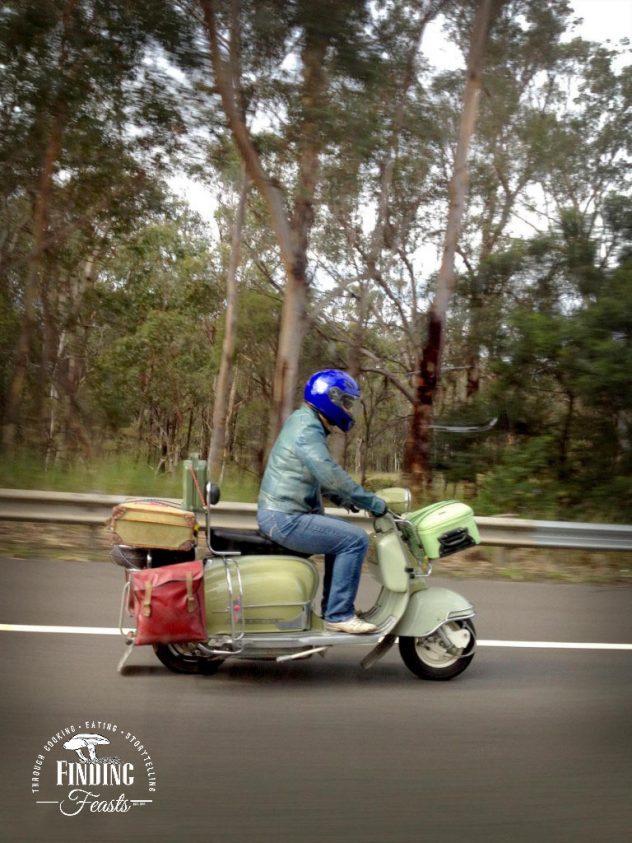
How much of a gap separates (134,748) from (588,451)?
40.7 ft

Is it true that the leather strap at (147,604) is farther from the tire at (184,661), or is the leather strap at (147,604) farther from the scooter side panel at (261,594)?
the tire at (184,661)

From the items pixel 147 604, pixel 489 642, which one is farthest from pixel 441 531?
pixel 147 604

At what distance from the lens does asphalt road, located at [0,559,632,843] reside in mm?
3502

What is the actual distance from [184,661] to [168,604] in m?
0.67

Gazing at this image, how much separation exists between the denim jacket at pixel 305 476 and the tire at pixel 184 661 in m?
0.90

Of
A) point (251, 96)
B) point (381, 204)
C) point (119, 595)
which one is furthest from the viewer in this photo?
point (381, 204)

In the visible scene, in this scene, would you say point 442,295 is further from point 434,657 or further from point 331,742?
point 331,742

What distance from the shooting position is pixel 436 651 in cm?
544

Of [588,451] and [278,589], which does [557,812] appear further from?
[588,451]

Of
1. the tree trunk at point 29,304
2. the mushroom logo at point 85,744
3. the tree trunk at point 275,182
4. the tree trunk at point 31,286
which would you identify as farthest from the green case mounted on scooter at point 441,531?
the tree trunk at point 29,304

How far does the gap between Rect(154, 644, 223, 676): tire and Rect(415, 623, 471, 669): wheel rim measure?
1.12m

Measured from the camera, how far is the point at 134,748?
4.09 m

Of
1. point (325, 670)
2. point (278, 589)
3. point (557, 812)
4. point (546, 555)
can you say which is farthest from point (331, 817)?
point (546, 555)

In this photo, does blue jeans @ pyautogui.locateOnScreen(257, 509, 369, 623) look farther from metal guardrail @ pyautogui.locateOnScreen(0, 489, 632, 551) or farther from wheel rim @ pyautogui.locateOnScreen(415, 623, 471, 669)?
metal guardrail @ pyautogui.locateOnScreen(0, 489, 632, 551)
